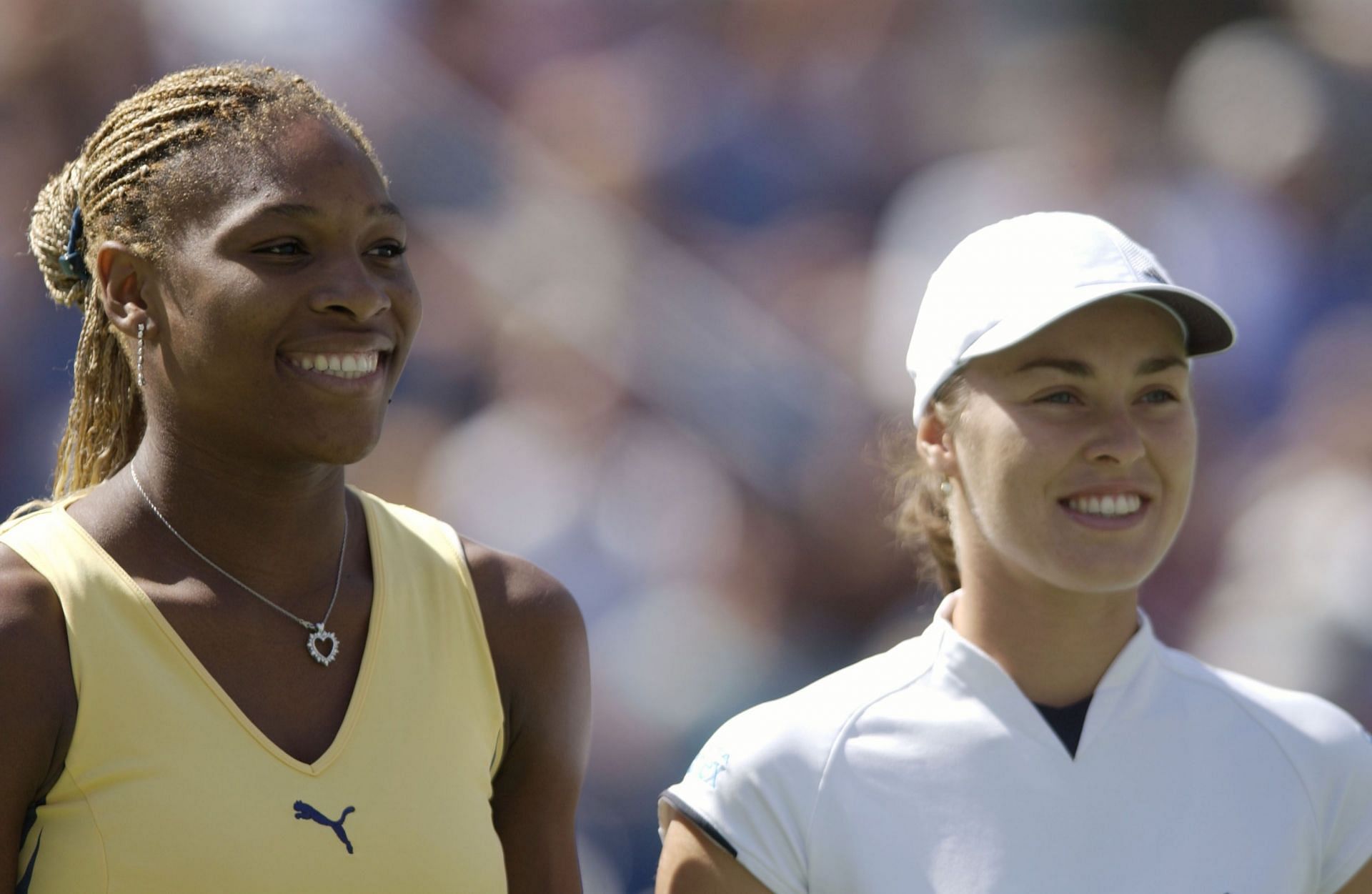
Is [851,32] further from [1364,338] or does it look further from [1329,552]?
[1329,552]

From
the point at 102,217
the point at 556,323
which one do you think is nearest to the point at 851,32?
the point at 556,323

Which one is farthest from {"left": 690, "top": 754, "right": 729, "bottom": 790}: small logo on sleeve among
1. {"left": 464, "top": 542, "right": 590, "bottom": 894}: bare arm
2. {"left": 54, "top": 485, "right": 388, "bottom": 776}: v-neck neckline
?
{"left": 54, "top": 485, "right": 388, "bottom": 776}: v-neck neckline

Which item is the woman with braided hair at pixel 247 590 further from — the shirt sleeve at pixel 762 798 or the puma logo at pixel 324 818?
the shirt sleeve at pixel 762 798

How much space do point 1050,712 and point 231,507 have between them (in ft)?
3.10

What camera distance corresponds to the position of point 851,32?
14.1ft

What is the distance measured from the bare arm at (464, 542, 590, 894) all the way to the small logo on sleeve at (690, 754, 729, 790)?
0.17 m

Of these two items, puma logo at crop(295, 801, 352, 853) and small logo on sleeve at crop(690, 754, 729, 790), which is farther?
small logo on sleeve at crop(690, 754, 729, 790)

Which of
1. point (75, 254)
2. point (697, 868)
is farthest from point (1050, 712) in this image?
point (75, 254)

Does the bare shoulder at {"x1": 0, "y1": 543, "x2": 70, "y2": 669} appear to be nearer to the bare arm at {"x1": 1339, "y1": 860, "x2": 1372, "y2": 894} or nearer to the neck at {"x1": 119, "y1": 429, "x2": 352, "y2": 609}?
the neck at {"x1": 119, "y1": 429, "x2": 352, "y2": 609}

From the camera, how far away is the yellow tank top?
1513mm

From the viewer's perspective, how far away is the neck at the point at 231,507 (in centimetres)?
171

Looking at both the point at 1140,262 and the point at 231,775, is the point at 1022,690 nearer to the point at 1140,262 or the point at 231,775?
the point at 1140,262

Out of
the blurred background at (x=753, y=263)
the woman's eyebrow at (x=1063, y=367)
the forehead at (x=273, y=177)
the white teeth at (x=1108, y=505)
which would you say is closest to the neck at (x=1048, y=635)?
the white teeth at (x=1108, y=505)

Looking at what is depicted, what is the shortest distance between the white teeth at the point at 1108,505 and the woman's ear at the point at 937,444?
168 mm
